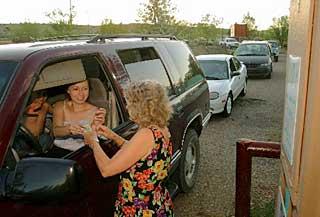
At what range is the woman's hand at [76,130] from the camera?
8.93 ft

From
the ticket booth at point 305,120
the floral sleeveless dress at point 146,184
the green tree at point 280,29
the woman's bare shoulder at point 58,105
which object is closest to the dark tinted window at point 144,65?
the woman's bare shoulder at point 58,105

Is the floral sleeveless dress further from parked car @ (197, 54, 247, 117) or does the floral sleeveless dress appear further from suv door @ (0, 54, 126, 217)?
parked car @ (197, 54, 247, 117)

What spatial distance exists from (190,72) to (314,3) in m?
3.92

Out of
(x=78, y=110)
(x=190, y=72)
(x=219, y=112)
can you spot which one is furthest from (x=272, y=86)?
(x=78, y=110)

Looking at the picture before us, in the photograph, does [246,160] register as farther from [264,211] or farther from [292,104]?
[264,211]

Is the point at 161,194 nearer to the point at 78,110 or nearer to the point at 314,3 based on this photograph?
the point at 78,110

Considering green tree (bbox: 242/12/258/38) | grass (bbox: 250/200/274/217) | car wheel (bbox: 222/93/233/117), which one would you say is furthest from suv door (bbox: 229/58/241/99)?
green tree (bbox: 242/12/258/38)

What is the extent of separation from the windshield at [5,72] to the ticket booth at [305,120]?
151 cm

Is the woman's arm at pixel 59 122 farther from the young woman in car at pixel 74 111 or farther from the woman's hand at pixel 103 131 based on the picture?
the woman's hand at pixel 103 131

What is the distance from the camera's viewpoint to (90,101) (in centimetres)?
368

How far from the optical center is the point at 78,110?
3482 mm

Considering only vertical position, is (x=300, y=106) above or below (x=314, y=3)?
below

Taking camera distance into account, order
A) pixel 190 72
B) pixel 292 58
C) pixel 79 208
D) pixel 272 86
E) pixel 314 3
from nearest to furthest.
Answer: pixel 314 3
pixel 292 58
pixel 79 208
pixel 190 72
pixel 272 86

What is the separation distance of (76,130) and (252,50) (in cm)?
1932
